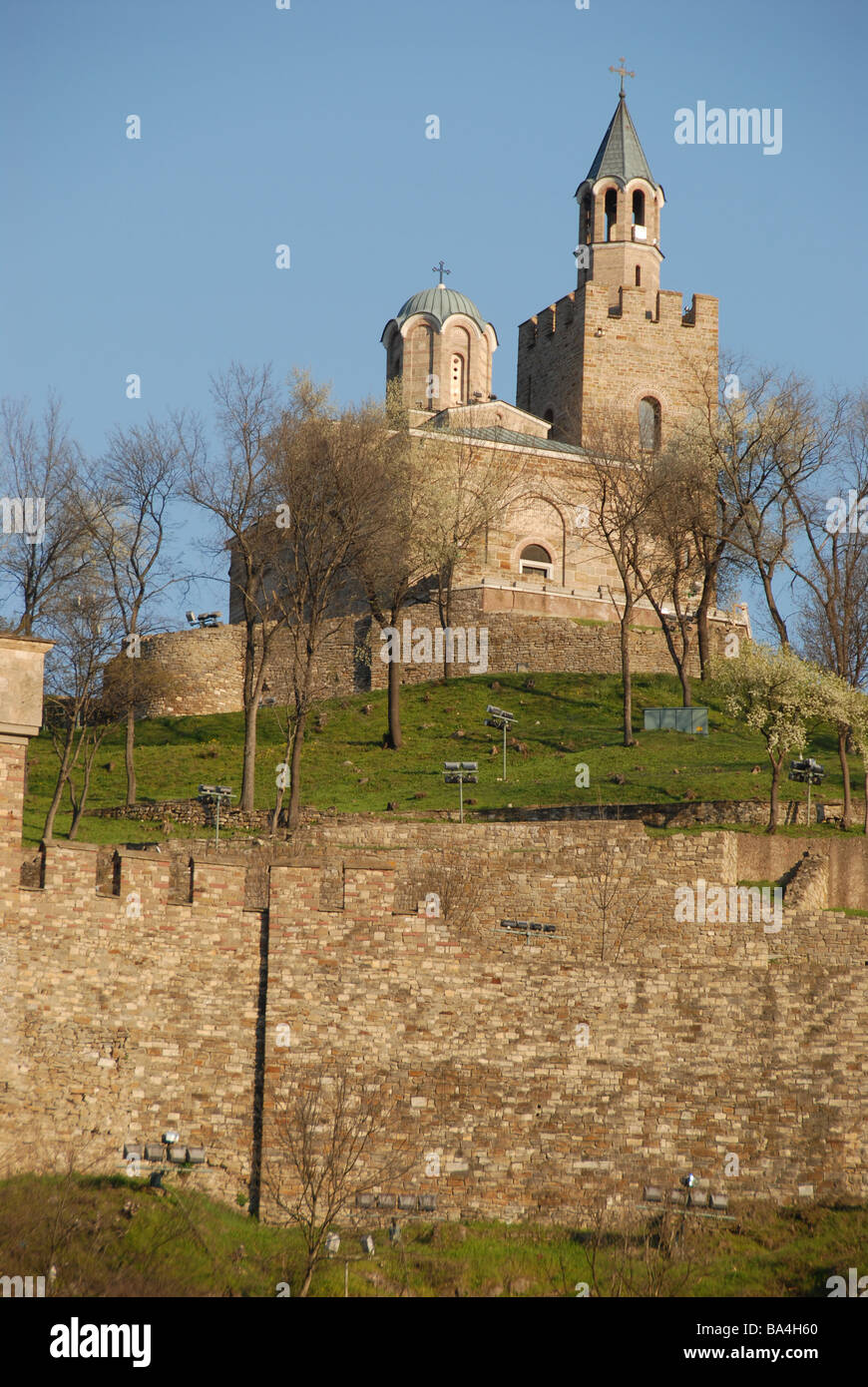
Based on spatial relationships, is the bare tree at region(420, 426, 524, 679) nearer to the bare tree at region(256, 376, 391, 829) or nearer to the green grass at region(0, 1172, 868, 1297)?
the bare tree at region(256, 376, 391, 829)

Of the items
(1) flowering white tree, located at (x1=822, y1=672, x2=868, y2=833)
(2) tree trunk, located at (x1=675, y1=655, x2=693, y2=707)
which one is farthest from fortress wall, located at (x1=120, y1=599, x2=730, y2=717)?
(1) flowering white tree, located at (x1=822, y1=672, x2=868, y2=833)

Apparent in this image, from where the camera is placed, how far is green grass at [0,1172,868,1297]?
1659 cm

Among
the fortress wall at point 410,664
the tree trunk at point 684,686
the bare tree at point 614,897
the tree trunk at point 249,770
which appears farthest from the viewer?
the fortress wall at point 410,664

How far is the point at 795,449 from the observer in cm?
4281

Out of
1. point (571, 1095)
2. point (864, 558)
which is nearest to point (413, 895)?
point (571, 1095)

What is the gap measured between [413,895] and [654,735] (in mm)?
16522

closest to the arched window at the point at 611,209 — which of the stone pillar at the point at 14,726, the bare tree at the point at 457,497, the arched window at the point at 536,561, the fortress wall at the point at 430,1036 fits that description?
the bare tree at the point at 457,497

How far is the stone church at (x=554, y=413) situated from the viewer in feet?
151

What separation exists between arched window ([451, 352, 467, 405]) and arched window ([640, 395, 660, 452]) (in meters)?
7.11

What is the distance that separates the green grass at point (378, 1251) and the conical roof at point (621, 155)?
5032 centimetres

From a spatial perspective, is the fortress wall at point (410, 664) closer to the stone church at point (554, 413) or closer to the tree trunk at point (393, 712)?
the stone church at point (554, 413)

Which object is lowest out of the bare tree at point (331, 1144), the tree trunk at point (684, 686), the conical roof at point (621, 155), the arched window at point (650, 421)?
the bare tree at point (331, 1144)

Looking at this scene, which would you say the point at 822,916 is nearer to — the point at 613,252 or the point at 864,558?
the point at 864,558

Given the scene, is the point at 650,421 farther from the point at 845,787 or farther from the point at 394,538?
the point at 845,787
